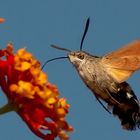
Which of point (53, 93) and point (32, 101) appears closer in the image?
point (32, 101)

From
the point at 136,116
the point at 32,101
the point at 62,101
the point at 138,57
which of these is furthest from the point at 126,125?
the point at 32,101

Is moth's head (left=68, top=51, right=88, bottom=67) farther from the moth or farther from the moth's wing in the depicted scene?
the moth's wing

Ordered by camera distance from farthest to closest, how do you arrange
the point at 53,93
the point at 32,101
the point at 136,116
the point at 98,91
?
the point at 136,116, the point at 98,91, the point at 53,93, the point at 32,101

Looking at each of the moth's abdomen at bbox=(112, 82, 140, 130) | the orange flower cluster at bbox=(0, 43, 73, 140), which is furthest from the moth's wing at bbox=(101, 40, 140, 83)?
the orange flower cluster at bbox=(0, 43, 73, 140)

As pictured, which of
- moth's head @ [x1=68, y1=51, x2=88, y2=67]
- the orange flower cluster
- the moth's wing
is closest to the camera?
the orange flower cluster

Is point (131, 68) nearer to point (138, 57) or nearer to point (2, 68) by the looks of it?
point (138, 57)

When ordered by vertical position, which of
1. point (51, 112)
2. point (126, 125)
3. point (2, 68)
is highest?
point (2, 68)
